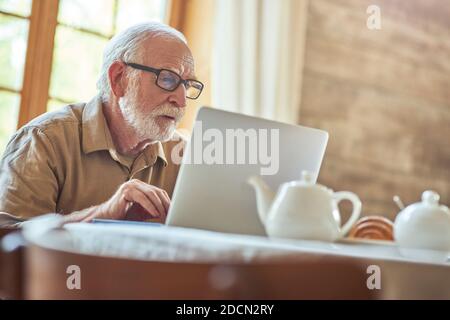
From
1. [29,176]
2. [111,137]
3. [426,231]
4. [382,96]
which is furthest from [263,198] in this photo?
[382,96]

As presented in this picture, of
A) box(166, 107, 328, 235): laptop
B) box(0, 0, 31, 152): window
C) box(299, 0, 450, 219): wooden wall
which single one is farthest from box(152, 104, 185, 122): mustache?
box(299, 0, 450, 219): wooden wall

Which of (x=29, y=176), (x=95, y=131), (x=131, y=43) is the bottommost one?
(x=29, y=176)

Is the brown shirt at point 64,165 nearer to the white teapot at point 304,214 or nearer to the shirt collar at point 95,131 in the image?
the shirt collar at point 95,131

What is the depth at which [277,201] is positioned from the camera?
0.99m

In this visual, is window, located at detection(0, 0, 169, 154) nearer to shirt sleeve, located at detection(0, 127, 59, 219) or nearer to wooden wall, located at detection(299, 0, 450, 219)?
shirt sleeve, located at detection(0, 127, 59, 219)

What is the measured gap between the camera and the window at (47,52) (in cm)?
252

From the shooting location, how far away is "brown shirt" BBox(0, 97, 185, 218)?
5.24 ft

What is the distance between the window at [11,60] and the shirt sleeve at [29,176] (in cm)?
85

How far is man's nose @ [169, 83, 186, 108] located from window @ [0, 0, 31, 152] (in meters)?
0.96

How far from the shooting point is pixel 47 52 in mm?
2576

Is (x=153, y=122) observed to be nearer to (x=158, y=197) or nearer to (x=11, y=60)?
(x=158, y=197)

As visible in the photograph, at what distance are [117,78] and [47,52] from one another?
2.37 ft

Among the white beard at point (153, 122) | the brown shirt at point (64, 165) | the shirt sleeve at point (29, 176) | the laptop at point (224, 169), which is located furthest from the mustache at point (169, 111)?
the laptop at point (224, 169)
